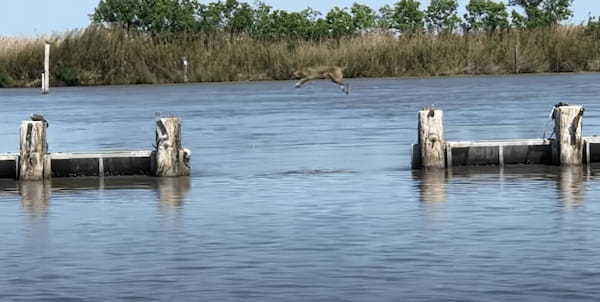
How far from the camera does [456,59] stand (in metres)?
78.8

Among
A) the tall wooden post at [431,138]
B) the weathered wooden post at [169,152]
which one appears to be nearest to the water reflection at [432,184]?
the tall wooden post at [431,138]

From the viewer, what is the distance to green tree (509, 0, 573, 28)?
10025 cm

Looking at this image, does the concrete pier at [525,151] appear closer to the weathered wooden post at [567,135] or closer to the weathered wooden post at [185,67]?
the weathered wooden post at [567,135]

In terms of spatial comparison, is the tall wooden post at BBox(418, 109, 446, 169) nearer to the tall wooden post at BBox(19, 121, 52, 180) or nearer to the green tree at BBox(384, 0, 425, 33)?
the tall wooden post at BBox(19, 121, 52, 180)

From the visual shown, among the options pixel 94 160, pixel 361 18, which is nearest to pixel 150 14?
pixel 361 18

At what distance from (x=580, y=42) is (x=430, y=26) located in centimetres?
2592

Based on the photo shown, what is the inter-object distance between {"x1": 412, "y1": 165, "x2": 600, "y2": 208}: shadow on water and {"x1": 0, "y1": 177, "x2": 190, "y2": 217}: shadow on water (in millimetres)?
3691

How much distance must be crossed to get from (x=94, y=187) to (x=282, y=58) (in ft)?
171

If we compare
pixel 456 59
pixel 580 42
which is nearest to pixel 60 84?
pixel 456 59

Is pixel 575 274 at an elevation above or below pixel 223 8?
below

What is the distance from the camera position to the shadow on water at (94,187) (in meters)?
24.2

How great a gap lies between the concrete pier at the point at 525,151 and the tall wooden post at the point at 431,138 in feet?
0.28

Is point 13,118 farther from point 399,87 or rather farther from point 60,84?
point 60,84

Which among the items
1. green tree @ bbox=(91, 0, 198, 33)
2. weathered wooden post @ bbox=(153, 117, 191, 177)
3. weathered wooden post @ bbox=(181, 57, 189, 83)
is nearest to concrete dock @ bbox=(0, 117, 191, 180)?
weathered wooden post @ bbox=(153, 117, 191, 177)
